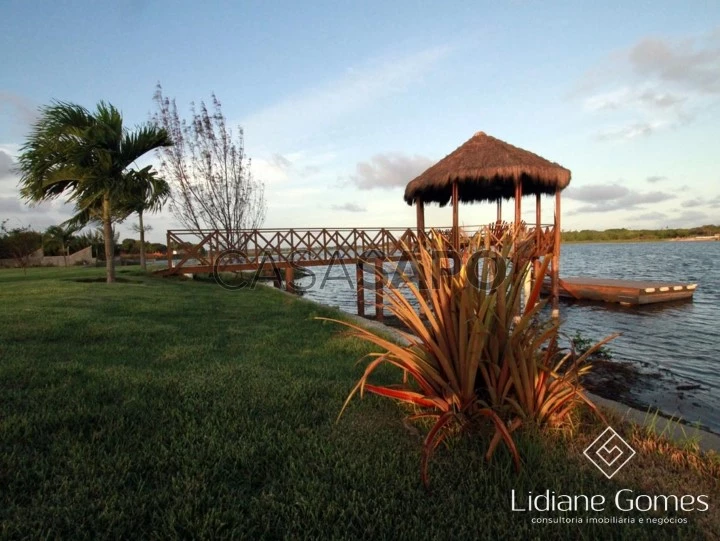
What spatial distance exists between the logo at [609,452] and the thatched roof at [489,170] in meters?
9.82

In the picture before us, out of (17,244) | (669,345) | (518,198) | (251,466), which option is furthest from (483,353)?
(17,244)

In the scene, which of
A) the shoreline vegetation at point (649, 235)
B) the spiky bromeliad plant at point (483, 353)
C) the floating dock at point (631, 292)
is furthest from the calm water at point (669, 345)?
the shoreline vegetation at point (649, 235)

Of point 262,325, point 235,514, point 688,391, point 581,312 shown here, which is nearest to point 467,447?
point 235,514

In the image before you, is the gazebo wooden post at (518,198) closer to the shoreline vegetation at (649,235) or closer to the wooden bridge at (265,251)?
the wooden bridge at (265,251)

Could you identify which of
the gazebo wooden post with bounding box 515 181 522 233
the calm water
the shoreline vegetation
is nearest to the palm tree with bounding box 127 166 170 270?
the calm water

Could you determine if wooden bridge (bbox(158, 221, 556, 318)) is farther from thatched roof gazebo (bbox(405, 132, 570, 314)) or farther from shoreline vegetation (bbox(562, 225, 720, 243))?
shoreline vegetation (bbox(562, 225, 720, 243))

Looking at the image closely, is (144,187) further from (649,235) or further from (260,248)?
(649,235)

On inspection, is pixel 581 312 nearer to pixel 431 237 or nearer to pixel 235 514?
pixel 431 237

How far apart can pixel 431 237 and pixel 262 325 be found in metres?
3.94

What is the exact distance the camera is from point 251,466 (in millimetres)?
2021

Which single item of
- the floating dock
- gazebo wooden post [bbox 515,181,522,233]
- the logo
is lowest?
the floating dock

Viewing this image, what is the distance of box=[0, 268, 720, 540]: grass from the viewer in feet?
5.27

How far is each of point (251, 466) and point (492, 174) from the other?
10.8 metres

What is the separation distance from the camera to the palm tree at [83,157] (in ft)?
35.4
